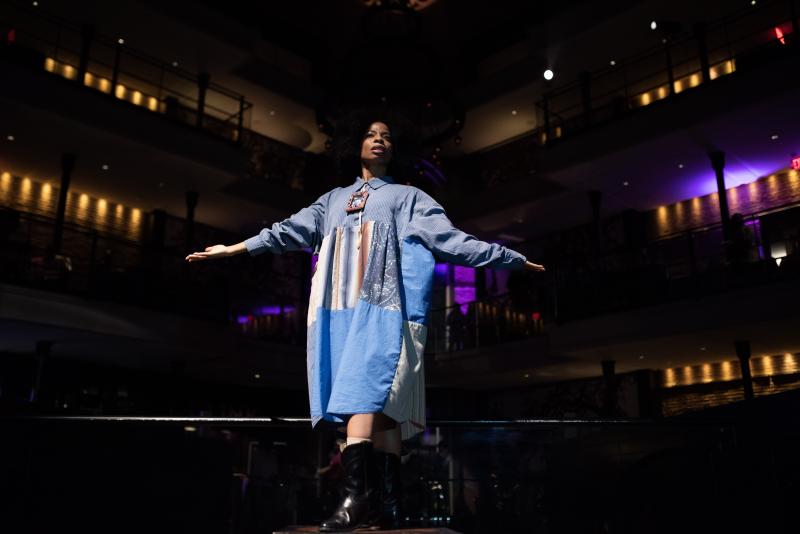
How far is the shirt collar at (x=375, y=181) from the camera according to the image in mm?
2912

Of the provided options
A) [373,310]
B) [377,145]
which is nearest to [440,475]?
[373,310]

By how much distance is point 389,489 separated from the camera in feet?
8.39

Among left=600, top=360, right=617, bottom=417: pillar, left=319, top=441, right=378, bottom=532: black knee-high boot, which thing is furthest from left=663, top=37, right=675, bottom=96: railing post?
left=319, top=441, right=378, bottom=532: black knee-high boot

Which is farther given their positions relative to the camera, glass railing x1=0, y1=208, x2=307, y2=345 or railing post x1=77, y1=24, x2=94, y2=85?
railing post x1=77, y1=24, x2=94, y2=85

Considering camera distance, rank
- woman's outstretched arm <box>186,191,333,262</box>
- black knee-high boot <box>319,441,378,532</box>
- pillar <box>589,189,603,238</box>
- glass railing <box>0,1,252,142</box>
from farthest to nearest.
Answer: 1. pillar <box>589,189,603,238</box>
2. glass railing <box>0,1,252,142</box>
3. woman's outstretched arm <box>186,191,333,262</box>
4. black knee-high boot <box>319,441,378,532</box>

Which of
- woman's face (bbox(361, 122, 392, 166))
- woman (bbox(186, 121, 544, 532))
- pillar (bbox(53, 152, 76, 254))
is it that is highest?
pillar (bbox(53, 152, 76, 254))

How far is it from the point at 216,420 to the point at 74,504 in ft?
2.83

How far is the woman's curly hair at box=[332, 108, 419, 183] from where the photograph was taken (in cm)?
304

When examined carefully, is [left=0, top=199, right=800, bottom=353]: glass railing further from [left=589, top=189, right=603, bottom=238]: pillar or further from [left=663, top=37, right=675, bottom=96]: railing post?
[left=663, top=37, right=675, bottom=96]: railing post

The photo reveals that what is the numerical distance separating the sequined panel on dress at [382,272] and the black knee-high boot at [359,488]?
19.1 inches

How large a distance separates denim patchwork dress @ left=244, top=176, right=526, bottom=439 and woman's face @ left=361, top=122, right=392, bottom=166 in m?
0.11

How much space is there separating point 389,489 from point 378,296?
0.65m

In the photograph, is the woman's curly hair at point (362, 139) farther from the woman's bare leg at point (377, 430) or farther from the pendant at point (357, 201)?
the woman's bare leg at point (377, 430)

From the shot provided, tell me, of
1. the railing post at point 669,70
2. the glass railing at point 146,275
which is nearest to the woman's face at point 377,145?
the glass railing at point 146,275
